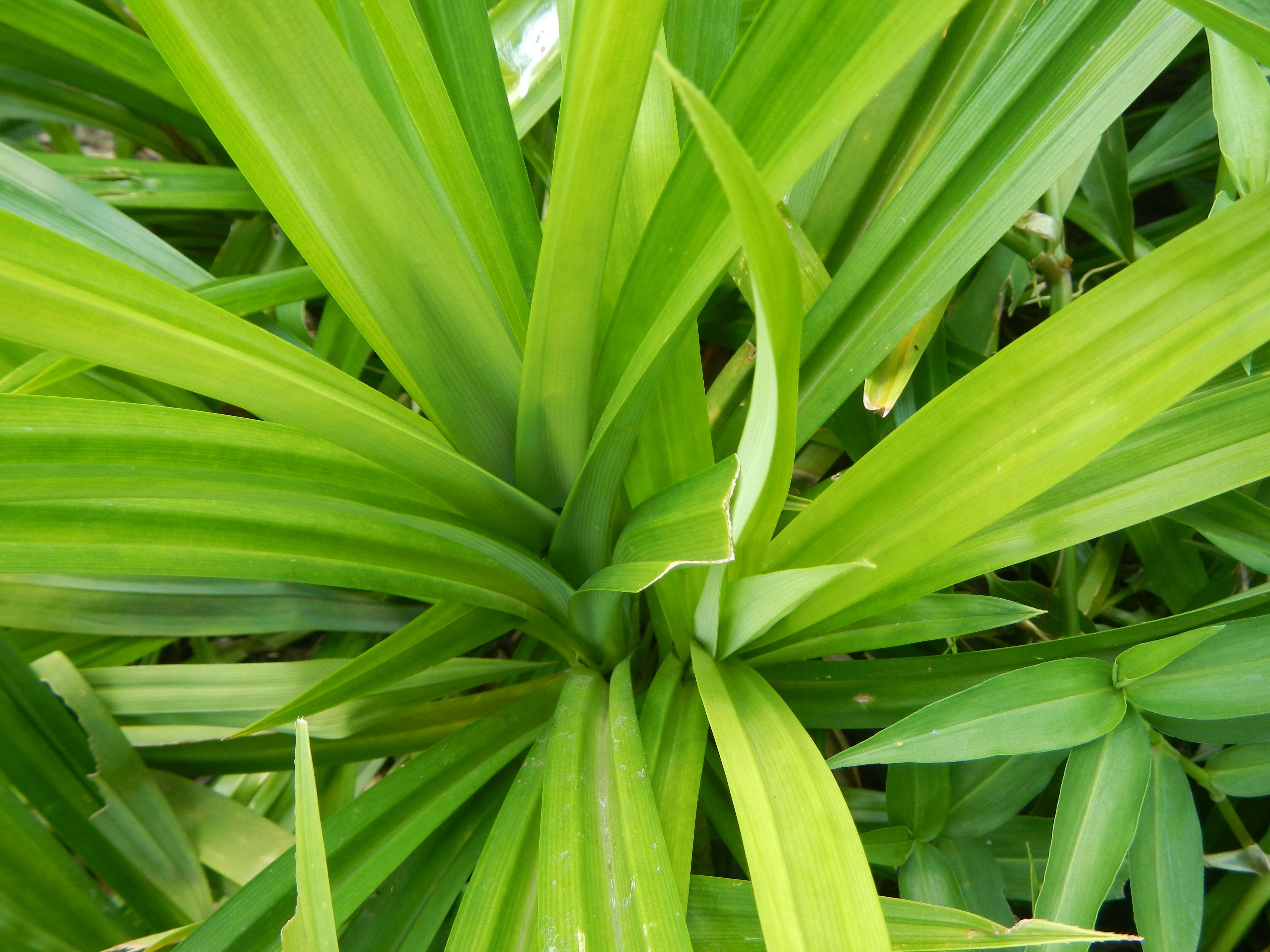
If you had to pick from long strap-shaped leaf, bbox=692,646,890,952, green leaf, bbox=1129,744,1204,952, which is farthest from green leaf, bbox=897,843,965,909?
long strap-shaped leaf, bbox=692,646,890,952

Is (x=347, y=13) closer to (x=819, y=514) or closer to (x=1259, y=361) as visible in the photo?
(x=819, y=514)

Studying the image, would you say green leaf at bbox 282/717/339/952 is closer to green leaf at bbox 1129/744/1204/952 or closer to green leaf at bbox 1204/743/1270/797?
green leaf at bbox 1129/744/1204/952

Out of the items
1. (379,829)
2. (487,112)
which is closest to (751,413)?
(487,112)

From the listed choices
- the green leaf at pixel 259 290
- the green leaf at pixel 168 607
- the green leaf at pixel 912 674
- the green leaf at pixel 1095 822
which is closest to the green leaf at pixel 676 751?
the green leaf at pixel 912 674

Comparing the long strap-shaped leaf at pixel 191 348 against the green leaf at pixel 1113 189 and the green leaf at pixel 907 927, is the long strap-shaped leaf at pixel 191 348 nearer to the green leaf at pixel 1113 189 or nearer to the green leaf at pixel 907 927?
the green leaf at pixel 907 927

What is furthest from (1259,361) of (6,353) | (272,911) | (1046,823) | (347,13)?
(6,353)
